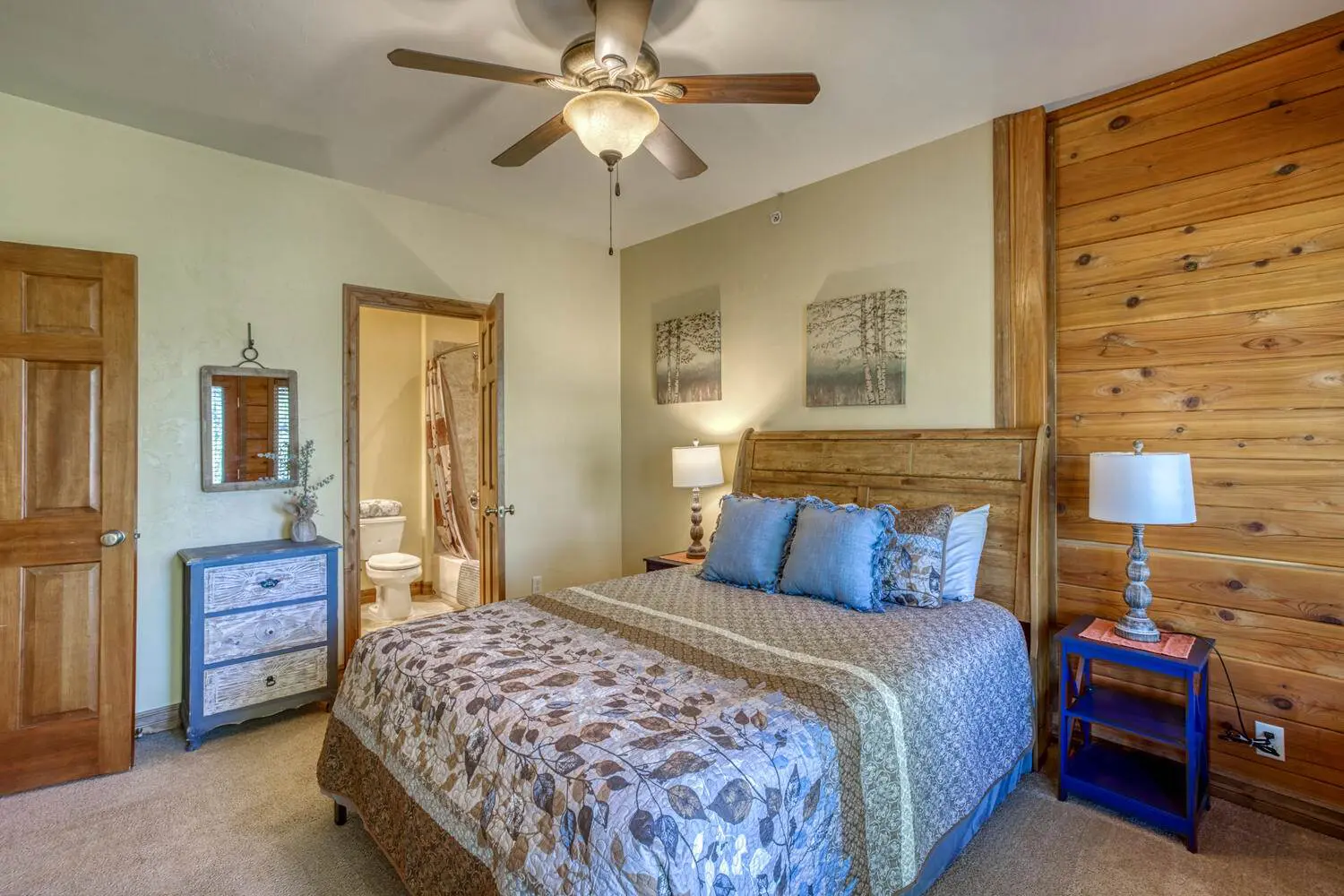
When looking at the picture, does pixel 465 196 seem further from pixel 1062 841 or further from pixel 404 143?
pixel 1062 841

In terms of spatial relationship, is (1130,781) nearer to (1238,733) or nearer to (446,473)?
(1238,733)

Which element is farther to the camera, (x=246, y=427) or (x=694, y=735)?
(x=246, y=427)

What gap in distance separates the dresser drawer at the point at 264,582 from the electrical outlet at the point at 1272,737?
397 cm

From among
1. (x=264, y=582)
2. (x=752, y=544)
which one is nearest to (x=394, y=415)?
(x=264, y=582)

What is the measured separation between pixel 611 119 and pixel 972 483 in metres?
2.14

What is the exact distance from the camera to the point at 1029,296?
2.82m

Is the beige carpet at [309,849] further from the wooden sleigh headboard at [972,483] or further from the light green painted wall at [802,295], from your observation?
the light green painted wall at [802,295]

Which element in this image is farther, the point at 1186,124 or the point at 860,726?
the point at 1186,124

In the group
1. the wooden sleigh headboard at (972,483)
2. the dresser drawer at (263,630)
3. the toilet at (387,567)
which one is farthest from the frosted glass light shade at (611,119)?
the toilet at (387,567)

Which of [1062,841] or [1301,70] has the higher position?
[1301,70]

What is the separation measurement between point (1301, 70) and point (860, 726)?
8.98ft

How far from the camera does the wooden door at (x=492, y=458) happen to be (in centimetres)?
374

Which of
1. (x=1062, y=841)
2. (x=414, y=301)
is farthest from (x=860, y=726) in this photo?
(x=414, y=301)

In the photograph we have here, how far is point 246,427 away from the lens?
10.8 feet
